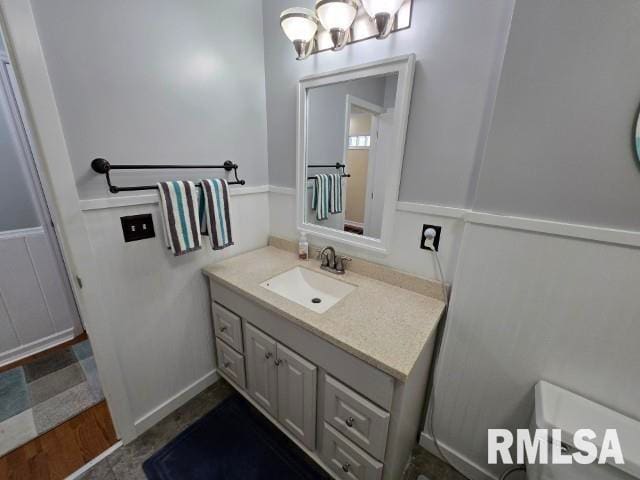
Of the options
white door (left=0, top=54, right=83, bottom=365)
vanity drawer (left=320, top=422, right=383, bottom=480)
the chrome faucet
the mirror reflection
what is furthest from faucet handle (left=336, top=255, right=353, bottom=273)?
white door (left=0, top=54, right=83, bottom=365)

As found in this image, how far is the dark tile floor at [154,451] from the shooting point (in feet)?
3.97

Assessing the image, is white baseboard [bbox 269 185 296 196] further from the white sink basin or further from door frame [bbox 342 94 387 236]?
the white sink basin

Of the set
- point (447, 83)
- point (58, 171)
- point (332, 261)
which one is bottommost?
point (332, 261)

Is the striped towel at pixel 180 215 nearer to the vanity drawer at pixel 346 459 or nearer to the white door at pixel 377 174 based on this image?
the white door at pixel 377 174

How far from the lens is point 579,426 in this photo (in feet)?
2.64

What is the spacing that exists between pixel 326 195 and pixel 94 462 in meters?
1.79

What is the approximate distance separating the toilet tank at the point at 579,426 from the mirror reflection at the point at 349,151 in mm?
877

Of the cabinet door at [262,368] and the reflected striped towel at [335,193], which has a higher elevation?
the reflected striped towel at [335,193]

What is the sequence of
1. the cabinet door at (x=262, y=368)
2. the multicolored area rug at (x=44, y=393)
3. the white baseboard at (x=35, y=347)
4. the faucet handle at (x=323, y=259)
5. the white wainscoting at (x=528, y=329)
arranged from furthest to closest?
1. the white baseboard at (x=35, y=347)
2. the faucet handle at (x=323, y=259)
3. the multicolored area rug at (x=44, y=393)
4. the cabinet door at (x=262, y=368)
5. the white wainscoting at (x=528, y=329)

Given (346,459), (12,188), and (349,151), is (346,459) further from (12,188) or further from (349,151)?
(12,188)

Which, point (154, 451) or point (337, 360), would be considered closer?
point (337, 360)

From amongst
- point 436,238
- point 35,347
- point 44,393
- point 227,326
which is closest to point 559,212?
point 436,238

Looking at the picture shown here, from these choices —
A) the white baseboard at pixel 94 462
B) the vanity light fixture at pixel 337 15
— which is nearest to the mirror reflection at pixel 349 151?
the vanity light fixture at pixel 337 15

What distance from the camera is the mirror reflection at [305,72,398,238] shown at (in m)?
1.20
